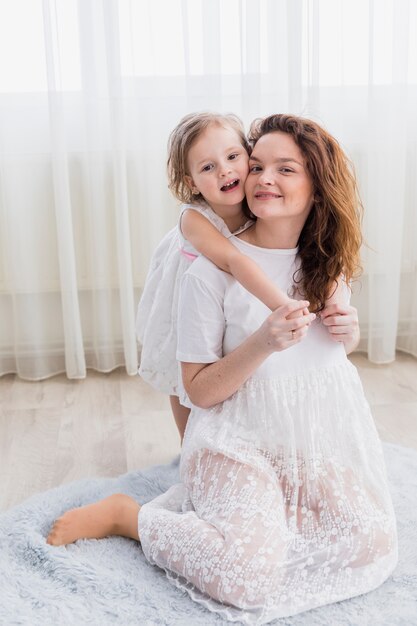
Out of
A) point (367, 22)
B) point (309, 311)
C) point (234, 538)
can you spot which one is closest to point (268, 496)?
point (234, 538)

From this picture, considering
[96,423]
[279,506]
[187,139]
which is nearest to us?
[279,506]

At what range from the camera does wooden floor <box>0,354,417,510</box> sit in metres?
2.27

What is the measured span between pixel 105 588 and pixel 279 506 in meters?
0.37

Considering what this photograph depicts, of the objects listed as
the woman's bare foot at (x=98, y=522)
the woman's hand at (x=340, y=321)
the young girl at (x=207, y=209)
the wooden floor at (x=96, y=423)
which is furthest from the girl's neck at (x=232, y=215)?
the wooden floor at (x=96, y=423)

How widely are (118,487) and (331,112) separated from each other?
61.5 inches

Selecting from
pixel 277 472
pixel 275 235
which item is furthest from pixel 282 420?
pixel 275 235

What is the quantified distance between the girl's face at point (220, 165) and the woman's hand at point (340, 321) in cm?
30

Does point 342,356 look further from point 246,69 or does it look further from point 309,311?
point 246,69

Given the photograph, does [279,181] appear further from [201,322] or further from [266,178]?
[201,322]

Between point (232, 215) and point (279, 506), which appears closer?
point (279, 506)

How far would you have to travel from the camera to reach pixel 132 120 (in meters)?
2.82

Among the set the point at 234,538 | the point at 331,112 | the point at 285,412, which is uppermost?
the point at 331,112

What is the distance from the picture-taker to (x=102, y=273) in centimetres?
289

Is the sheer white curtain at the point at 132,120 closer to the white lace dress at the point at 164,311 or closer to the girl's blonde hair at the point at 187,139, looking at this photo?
the white lace dress at the point at 164,311
